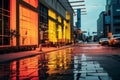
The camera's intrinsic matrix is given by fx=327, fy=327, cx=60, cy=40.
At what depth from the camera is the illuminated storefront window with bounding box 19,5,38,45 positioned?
46.1 metres

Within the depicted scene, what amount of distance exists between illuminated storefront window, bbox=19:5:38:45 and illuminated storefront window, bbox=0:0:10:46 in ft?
15.5

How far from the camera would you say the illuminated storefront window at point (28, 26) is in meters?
46.1

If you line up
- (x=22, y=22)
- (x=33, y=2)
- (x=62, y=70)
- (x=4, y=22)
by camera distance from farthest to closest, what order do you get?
(x=33, y=2) → (x=22, y=22) → (x=4, y=22) → (x=62, y=70)

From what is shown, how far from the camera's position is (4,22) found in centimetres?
3906

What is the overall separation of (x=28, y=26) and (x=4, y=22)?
447 inches

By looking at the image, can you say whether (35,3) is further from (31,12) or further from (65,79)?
(65,79)

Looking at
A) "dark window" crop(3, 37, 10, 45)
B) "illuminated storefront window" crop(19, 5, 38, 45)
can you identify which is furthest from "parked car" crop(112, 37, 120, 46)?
"dark window" crop(3, 37, 10, 45)

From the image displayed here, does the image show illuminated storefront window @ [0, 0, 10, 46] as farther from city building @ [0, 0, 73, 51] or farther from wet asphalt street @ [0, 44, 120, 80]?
wet asphalt street @ [0, 44, 120, 80]

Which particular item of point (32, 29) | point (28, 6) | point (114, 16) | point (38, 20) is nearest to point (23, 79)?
point (28, 6)

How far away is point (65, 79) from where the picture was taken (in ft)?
40.7

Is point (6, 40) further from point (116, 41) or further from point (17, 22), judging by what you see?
point (116, 41)

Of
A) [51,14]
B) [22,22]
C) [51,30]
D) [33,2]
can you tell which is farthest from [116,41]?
[22,22]

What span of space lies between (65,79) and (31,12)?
40472mm

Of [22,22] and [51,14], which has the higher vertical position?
[51,14]
